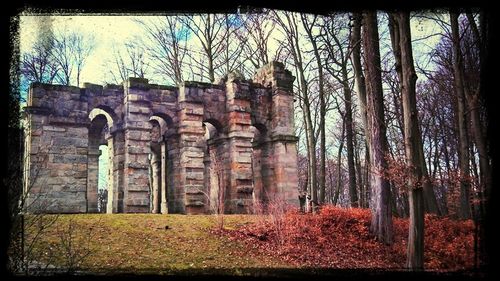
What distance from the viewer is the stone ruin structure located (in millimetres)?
16328

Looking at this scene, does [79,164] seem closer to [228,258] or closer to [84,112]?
[84,112]

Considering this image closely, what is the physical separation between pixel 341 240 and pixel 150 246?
5.51m

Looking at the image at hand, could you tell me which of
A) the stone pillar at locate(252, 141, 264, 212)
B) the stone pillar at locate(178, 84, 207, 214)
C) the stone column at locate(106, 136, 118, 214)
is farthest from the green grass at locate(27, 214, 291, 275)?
the stone pillar at locate(252, 141, 264, 212)

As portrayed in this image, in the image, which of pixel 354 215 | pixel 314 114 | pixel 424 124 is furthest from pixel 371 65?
pixel 314 114

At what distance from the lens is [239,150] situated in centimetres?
1844

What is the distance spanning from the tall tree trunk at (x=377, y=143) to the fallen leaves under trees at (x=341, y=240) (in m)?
0.45

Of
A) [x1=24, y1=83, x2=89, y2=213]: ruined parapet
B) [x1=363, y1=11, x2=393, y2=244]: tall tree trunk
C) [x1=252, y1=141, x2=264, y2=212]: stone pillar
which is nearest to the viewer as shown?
[x1=363, y1=11, x2=393, y2=244]: tall tree trunk

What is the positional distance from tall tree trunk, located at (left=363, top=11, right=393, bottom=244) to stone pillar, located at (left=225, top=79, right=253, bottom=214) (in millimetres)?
7146

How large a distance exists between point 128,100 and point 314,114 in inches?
587

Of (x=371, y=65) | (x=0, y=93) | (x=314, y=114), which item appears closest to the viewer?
(x=0, y=93)

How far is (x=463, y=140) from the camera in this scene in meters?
14.3

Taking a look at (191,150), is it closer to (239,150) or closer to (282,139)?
(239,150)

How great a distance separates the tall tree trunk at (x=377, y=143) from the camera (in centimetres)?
1175

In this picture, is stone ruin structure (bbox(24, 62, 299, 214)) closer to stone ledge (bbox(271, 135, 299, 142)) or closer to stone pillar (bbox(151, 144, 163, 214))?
stone ledge (bbox(271, 135, 299, 142))
